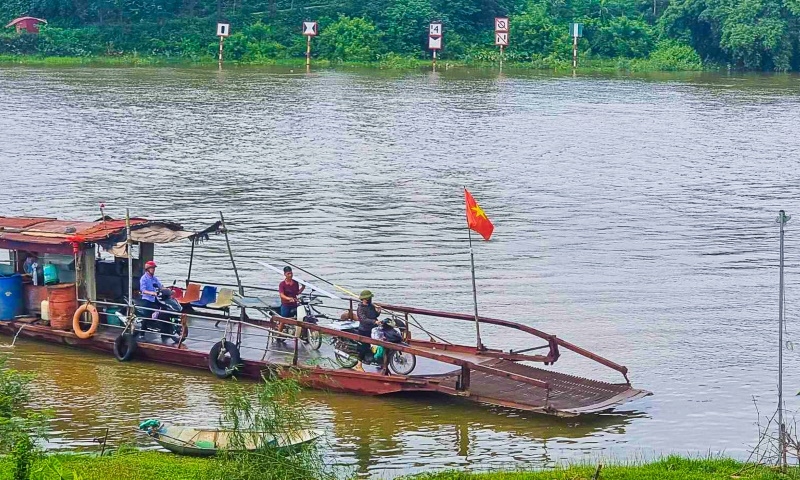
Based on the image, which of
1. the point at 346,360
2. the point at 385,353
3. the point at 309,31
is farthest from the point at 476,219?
the point at 309,31

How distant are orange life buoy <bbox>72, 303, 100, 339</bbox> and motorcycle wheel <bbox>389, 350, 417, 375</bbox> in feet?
14.8

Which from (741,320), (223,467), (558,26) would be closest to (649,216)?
(741,320)

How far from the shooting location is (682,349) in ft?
62.4

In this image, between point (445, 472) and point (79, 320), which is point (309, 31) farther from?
point (445, 472)

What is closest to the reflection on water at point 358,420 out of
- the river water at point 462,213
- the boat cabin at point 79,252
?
the river water at point 462,213

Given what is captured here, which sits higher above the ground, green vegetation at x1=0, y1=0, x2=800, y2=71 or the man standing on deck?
green vegetation at x1=0, y1=0, x2=800, y2=71

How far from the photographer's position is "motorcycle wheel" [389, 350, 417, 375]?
1584 cm

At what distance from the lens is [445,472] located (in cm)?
1265

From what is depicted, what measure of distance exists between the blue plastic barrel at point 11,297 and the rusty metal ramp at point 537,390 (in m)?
6.59

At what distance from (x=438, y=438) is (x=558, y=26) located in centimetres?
5636

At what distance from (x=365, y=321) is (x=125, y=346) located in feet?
11.9

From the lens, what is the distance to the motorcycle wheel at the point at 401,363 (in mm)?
15844

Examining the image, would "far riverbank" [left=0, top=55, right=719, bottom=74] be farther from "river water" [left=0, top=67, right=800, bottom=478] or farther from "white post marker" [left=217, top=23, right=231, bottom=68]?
"river water" [left=0, top=67, right=800, bottom=478]

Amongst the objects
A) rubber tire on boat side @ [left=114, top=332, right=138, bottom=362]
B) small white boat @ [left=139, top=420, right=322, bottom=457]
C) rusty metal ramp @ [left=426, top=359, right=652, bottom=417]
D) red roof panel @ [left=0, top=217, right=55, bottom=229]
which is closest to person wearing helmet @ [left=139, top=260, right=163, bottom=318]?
rubber tire on boat side @ [left=114, top=332, right=138, bottom=362]
